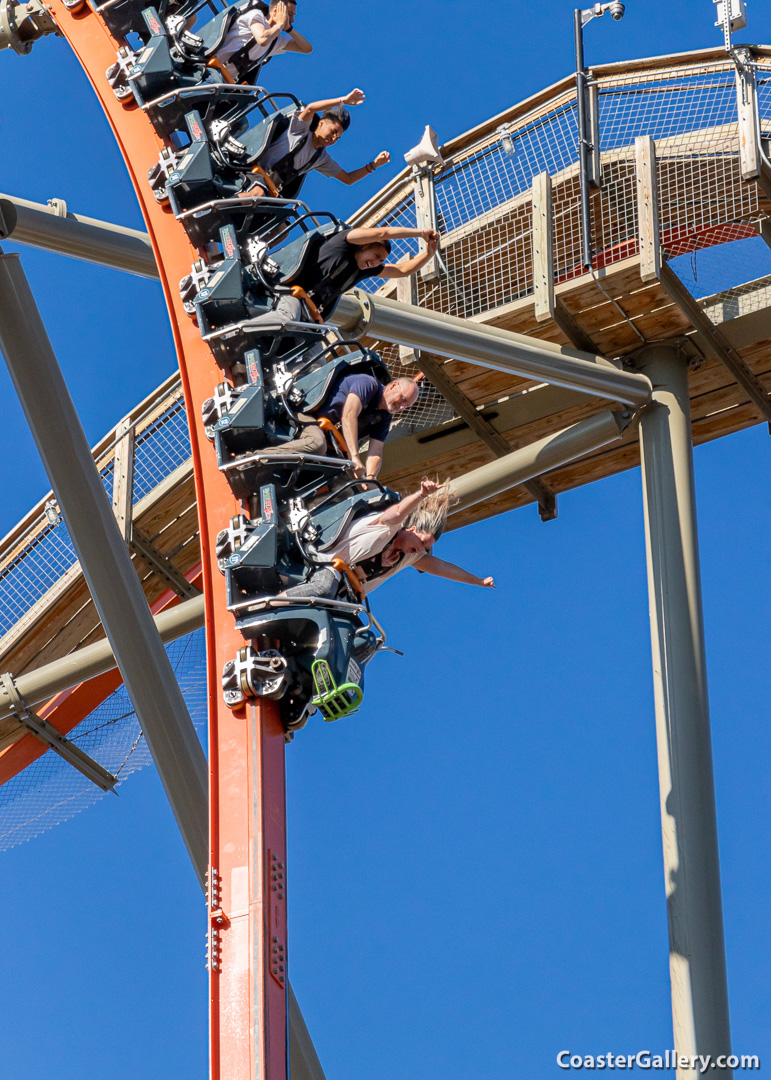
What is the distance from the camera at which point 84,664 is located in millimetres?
11164

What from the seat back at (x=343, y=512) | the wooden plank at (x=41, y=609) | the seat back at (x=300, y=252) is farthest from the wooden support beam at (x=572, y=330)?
the wooden plank at (x=41, y=609)

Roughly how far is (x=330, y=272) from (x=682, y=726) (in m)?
3.12

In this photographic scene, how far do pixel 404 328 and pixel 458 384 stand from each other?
6.86 ft

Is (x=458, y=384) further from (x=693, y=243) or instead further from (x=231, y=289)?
(x=231, y=289)

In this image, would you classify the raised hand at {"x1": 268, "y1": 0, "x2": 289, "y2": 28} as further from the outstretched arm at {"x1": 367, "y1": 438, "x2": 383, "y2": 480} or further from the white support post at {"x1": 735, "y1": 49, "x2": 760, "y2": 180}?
the outstretched arm at {"x1": 367, "y1": 438, "x2": 383, "y2": 480}

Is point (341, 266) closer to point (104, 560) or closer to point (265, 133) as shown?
point (265, 133)

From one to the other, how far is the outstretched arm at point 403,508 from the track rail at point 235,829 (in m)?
0.82

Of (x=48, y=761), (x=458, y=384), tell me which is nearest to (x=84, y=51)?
(x=458, y=384)

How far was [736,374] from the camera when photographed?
448 inches

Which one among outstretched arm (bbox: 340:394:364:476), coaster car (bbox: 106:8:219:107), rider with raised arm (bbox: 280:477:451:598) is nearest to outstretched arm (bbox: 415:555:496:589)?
rider with raised arm (bbox: 280:477:451:598)

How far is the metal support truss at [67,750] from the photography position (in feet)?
42.3

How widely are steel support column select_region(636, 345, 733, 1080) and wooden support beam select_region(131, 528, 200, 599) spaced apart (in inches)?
150

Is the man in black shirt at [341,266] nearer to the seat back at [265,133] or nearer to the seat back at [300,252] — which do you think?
the seat back at [300,252]

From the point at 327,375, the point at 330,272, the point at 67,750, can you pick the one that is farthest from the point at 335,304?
the point at 67,750
